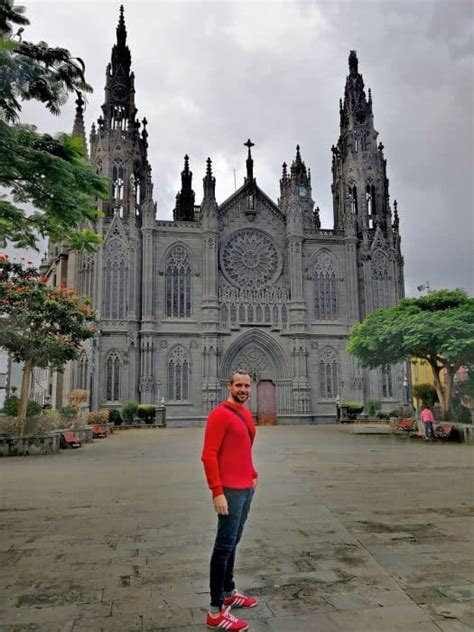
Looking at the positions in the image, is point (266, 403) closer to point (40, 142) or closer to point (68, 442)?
point (68, 442)

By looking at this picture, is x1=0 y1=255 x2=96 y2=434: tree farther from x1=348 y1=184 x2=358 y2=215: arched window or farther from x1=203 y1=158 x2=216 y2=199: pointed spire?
x1=348 y1=184 x2=358 y2=215: arched window

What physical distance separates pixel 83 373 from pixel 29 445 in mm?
19509

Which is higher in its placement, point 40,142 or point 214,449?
point 40,142

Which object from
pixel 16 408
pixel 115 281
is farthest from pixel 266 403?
pixel 16 408

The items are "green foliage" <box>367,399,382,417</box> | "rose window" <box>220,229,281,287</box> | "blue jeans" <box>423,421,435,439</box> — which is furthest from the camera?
"rose window" <box>220,229,281,287</box>

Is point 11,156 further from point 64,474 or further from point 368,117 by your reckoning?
point 368,117

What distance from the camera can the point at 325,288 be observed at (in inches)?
1608

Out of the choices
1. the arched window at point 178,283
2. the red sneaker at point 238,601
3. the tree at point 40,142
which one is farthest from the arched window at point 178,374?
the red sneaker at point 238,601

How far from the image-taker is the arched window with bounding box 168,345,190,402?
37.0 metres

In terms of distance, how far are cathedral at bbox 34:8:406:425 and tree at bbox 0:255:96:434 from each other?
17392 millimetres

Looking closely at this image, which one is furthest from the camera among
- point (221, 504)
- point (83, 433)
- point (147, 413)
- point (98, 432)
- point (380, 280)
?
point (380, 280)

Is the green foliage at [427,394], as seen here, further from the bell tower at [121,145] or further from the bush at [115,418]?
the bell tower at [121,145]

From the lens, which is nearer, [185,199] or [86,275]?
[86,275]

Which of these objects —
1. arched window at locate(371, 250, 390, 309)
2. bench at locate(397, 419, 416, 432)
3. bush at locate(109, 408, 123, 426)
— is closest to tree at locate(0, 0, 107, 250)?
bench at locate(397, 419, 416, 432)
